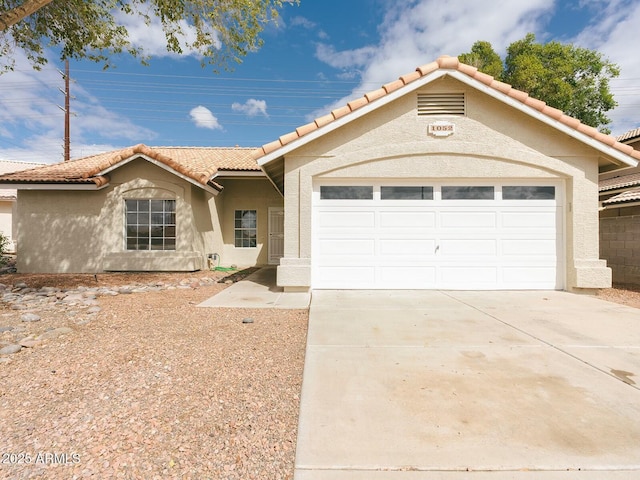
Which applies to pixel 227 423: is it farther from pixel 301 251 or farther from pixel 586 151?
pixel 586 151

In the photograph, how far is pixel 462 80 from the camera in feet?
23.5

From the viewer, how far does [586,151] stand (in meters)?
7.35

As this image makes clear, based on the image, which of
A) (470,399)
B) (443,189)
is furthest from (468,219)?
(470,399)

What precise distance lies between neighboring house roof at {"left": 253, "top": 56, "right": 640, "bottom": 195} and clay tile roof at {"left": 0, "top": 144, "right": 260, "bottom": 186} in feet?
15.6

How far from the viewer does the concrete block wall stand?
28.5 ft

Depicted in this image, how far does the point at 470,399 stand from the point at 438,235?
539 cm

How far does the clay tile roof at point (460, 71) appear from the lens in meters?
6.98

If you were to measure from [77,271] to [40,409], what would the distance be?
1006 cm

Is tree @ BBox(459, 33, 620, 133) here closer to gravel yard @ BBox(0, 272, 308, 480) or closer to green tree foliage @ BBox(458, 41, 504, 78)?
green tree foliage @ BBox(458, 41, 504, 78)

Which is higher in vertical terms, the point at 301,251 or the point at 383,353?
the point at 301,251

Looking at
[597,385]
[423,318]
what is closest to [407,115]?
[423,318]

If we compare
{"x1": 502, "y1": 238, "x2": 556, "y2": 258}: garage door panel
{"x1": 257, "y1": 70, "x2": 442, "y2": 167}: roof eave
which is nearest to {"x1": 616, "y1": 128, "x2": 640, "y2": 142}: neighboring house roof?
{"x1": 502, "y1": 238, "x2": 556, "y2": 258}: garage door panel

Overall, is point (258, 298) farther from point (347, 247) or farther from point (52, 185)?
point (52, 185)

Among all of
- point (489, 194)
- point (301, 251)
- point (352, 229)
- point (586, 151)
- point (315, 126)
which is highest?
point (315, 126)
